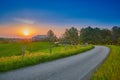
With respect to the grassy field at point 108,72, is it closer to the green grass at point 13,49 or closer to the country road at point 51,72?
the country road at point 51,72

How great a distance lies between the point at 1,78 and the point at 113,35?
135 meters

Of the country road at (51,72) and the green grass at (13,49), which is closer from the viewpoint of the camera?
the country road at (51,72)

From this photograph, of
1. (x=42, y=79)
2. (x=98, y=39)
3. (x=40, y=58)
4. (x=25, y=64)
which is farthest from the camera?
(x=98, y=39)

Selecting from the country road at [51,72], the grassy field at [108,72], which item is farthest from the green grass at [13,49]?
the grassy field at [108,72]

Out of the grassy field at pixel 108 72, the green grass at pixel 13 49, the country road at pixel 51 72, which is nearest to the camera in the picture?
the country road at pixel 51 72

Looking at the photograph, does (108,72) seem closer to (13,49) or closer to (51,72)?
(51,72)

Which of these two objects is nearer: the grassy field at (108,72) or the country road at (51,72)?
the country road at (51,72)

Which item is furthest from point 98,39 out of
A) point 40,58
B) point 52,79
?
point 52,79

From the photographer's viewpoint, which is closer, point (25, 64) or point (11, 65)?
point (11, 65)

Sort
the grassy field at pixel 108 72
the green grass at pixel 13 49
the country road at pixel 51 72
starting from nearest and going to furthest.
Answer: the country road at pixel 51 72
the grassy field at pixel 108 72
the green grass at pixel 13 49

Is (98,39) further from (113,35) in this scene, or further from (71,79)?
(71,79)

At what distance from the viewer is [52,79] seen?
10.4 metres

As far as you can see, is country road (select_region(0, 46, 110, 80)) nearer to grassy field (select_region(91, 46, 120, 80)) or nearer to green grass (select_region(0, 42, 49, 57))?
grassy field (select_region(91, 46, 120, 80))

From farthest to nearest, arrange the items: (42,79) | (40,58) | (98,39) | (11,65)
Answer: (98,39) → (40,58) → (11,65) → (42,79)
